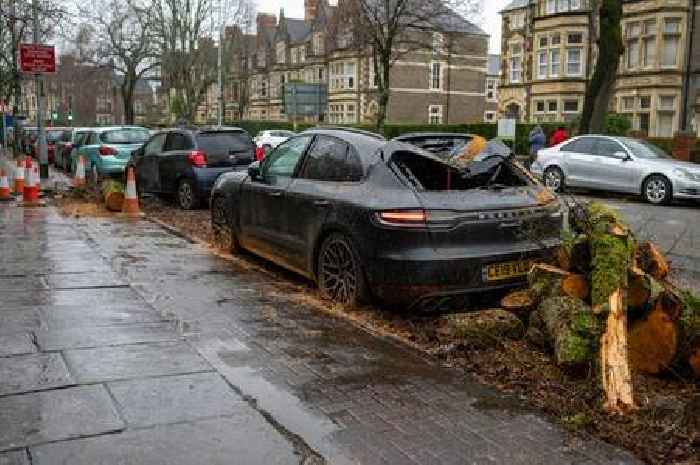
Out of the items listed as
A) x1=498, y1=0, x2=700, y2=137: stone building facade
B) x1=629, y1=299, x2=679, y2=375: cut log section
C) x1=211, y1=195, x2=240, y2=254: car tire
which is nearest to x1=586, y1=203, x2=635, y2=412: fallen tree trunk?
x1=629, y1=299, x2=679, y2=375: cut log section

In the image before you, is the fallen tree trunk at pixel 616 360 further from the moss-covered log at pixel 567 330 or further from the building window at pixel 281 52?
the building window at pixel 281 52

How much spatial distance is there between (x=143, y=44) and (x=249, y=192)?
49.6 metres

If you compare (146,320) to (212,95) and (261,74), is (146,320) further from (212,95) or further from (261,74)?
(212,95)

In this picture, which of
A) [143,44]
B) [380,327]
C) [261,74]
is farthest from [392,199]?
[261,74]

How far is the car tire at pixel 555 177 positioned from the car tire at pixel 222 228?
1132 cm

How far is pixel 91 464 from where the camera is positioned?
11.3 feet

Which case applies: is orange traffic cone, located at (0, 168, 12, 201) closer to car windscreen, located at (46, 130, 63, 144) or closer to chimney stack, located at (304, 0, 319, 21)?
car windscreen, located at (46, 130, 63, 144)

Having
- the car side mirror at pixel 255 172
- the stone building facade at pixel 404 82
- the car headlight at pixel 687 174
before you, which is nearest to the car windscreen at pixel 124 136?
the car side mirror at pixel 255 172

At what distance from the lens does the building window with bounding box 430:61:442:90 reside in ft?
222

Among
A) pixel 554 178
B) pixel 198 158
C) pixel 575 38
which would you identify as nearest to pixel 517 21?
pixel 575 38

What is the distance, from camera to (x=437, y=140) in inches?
275

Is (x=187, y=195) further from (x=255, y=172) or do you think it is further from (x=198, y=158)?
(x=255, y=172)

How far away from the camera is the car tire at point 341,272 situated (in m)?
6.22

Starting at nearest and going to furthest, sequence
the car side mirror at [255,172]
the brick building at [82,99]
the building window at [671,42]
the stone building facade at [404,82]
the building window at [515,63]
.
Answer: the car side mirror at [255,172], the building window at [671,42], the building window at [515,63], the stone building facade at [404,82], the brick building at [82,99]
